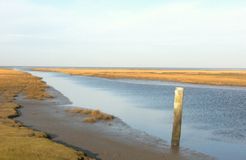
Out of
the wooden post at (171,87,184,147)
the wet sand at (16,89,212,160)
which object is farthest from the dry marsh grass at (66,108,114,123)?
the wooden post at (171,87,184,147)

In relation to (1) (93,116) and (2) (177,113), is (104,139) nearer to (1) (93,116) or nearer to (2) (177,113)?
(2) (177,113)

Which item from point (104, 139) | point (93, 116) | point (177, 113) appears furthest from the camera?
point (93, 116)

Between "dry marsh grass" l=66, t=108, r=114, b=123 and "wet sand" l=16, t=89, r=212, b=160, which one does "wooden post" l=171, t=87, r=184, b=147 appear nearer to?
"wet sand" l=16, t=89, r=212, b=160

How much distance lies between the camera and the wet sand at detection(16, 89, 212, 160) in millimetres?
16578

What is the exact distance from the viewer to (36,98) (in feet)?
139

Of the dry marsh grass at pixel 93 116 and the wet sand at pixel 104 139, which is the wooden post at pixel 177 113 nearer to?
the wet sand at pixel 104 139

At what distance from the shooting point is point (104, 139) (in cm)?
1989

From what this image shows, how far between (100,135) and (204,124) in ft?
30.0

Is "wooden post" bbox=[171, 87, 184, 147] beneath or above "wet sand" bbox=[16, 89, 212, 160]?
above

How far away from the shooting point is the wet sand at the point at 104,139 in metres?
16.6

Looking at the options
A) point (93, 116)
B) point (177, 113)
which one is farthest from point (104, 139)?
point (93, 116)

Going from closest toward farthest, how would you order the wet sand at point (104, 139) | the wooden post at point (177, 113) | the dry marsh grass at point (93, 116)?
1. the wet sand at point (104, 139)
2. the wooden post at point (177, 113)
3. the dry marsh grass at point (93, 116)

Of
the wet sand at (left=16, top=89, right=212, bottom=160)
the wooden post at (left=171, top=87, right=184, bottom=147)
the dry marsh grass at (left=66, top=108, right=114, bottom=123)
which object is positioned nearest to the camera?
the wet sand at (left=16, top=89, right=212, bottom=160)

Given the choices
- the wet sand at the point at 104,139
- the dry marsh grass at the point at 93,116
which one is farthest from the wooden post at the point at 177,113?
the dry marsh grass at the point at 93,116
